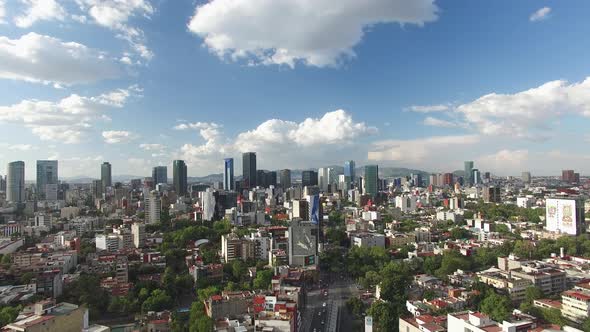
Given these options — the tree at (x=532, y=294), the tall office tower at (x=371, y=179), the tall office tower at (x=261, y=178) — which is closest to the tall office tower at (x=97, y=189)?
the tall office tower at (x=261, y=178)

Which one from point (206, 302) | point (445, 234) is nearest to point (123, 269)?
point (206, 302)

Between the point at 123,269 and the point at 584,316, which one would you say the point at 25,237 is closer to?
the point at 123,269

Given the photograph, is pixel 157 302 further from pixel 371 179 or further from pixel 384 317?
pixel 371 179

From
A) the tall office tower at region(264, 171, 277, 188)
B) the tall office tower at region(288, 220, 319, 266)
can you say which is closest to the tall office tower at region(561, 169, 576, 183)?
the tall office tower at region(264, 171, 277, 188)

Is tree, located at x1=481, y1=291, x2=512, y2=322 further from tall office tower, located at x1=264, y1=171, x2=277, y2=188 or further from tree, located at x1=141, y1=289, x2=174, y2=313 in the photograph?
tall office tower, located at x1=264, y1=171, x2=277, y2=188

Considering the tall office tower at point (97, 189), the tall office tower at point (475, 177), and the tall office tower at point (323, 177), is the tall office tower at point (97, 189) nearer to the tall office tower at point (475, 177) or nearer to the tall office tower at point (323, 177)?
the tall office tower at point (323, 177)

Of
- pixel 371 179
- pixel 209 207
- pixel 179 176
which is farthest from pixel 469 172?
pixel 209 207
